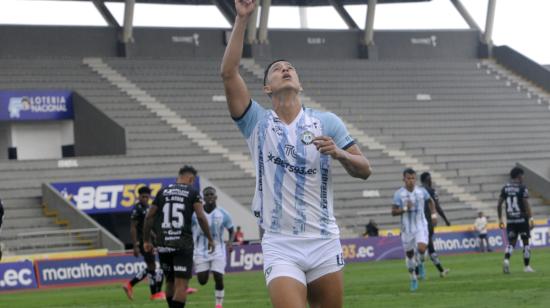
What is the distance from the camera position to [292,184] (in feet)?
29.4

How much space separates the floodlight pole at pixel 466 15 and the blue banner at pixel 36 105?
63.8ft

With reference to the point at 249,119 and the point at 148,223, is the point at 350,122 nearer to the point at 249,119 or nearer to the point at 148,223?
the point at 148,223

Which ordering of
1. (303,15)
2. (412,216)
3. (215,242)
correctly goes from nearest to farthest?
1. (215,242)
2. (412,216)
3. (303,15)

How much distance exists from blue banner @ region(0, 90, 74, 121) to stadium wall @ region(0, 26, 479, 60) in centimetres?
252

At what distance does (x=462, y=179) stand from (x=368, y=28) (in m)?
9.77

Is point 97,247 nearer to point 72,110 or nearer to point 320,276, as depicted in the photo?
point 72,110

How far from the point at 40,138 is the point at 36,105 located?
6.48 ft

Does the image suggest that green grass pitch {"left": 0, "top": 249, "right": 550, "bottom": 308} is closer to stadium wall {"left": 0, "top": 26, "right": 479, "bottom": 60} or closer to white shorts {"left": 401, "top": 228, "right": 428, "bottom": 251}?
white shorts {"left": 401, "top": 228, "right": 428, "bottom": 251}

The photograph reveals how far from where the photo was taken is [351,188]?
45.5m

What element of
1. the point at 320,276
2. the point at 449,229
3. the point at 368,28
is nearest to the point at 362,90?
the point at 368,28

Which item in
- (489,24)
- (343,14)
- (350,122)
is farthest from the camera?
(489,24)

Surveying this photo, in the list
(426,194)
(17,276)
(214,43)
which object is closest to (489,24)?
(214,43)

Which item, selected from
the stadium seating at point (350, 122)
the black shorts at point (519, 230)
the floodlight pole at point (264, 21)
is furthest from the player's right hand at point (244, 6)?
the floodlight pole at point (264, 21)

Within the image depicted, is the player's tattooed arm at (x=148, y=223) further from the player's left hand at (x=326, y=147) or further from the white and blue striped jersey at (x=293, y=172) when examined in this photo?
the player's left hand at (x=326, y=147)
